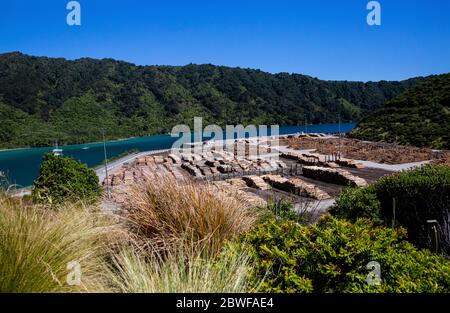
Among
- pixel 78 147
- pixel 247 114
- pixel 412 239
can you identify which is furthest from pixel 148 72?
pixel 412 239

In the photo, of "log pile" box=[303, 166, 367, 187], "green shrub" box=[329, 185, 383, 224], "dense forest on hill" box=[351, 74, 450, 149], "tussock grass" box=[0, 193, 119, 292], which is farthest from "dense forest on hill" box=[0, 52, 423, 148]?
"tussock grass" box=[0, 193, 119, 292]

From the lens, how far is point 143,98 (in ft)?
448

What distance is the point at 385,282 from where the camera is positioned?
2.64m

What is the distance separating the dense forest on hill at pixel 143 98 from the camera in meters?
116

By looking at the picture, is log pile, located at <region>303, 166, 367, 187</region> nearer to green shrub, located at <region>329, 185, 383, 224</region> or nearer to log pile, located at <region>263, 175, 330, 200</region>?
log pile, located at <region>263, 175, 330, 200</region>

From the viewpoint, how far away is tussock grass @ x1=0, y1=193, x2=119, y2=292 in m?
2.48

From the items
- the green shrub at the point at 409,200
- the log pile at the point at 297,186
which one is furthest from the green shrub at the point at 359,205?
the log pile at the point at 297,186

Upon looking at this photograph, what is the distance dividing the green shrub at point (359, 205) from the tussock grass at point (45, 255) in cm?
673

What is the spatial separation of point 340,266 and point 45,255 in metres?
2.18

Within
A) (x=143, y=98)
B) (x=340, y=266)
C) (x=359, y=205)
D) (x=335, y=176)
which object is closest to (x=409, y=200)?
(x=359, y=205)

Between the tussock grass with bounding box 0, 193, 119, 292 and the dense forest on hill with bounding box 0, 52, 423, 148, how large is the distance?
112 metres

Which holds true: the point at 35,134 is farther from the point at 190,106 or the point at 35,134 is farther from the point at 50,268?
the point at 50,268

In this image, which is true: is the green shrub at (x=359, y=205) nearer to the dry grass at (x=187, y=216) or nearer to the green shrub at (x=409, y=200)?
the green shrub at (x=409, y=200)
